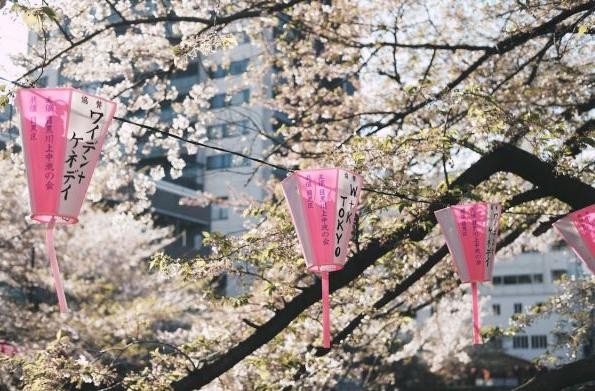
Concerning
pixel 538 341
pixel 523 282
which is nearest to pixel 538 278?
pixel 523 282

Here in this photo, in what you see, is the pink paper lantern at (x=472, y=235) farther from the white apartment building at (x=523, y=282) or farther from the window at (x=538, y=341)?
the white apartment building at (x=523, y=282)

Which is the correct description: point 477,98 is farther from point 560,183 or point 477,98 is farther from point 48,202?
point 48,202

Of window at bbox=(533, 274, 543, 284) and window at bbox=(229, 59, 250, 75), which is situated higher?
window at bbox=(229, 59, 250, 75)

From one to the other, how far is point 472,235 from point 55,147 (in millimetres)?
3536

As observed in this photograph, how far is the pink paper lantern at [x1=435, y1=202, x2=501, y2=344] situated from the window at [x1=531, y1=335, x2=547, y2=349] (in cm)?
4399

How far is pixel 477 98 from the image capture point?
5.70 m

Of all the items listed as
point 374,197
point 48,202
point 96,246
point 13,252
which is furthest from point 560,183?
point 96,246

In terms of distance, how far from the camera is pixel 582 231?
582 centimetres

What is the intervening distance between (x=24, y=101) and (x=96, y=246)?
48.6 ft

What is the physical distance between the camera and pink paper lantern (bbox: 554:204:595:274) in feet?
18.9

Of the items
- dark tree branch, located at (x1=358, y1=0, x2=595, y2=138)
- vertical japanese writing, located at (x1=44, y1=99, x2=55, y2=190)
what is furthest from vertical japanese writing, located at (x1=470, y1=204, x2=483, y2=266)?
vertical japanese writing, located at (x1=44, y1=99, x2=55, y2=190)

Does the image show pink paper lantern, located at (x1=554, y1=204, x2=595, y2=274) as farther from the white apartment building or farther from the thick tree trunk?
the white apartment building

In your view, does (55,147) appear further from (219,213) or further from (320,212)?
(219,213)

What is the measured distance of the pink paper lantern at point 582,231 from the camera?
5.76 m
